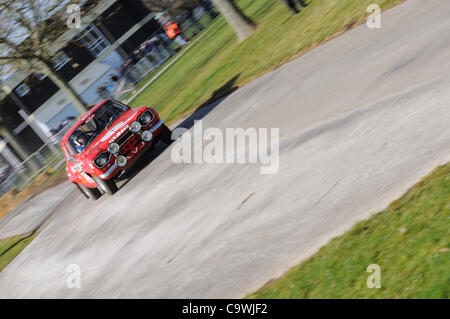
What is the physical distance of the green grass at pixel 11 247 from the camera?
13439 mm

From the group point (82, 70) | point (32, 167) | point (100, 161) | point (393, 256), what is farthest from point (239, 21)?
point (82, 70)

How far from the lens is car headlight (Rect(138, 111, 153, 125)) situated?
39.8 feet

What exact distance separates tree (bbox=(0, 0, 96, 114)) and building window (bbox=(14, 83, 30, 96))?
17.6 m

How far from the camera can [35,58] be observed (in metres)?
28.2

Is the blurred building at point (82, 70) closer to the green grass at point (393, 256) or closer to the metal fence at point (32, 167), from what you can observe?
the metal fence at point (32, 167)

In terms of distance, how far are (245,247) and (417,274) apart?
95.2 inches

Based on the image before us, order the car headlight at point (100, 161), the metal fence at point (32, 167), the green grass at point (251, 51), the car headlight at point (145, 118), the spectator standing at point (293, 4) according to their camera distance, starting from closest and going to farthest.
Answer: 1. the car headlight at point (100, 161)
2. the car headlight at point (145, 118)
3. the green grass at point (251, 51)
4. the spectator standing at point (293, 4)
5. the metal fence at point (32, 167)

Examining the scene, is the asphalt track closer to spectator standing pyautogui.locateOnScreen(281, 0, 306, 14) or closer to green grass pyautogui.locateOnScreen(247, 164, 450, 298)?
green grass pyautogui.locateOnScreen(247, 164, 450, 298)

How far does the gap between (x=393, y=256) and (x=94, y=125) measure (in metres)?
9.54

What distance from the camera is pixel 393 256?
4426 mm

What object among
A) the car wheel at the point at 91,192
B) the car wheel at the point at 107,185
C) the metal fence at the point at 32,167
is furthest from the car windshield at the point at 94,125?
the metal fence at the point at 32,167

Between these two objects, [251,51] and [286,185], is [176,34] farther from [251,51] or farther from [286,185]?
[286,185]

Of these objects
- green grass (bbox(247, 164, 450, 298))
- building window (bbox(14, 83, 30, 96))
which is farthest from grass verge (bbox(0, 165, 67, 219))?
building window (bbox(14, 83, 30, 96))

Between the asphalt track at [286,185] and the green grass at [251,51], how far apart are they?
1.54 metres
